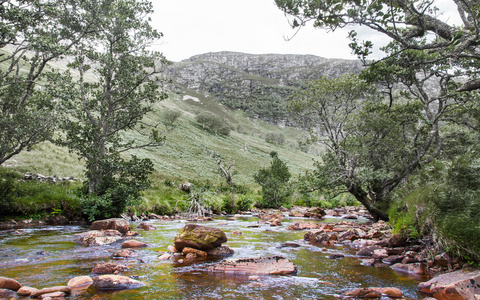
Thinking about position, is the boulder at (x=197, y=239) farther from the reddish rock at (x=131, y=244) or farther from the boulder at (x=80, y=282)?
the boulder at (x=80, y=282)

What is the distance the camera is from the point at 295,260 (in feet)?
28.6

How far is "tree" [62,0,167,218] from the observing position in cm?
1658

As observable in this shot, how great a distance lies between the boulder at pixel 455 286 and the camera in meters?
4.99

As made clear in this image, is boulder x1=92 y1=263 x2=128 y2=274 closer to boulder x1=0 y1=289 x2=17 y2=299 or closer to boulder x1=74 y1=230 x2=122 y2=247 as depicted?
boulder x1=0 y1=289 x2=17 y2=299

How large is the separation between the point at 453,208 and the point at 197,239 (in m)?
7.35

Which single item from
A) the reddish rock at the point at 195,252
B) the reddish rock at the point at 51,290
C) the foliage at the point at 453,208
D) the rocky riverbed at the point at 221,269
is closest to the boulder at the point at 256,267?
the rocky riverbed at the point at 221,269

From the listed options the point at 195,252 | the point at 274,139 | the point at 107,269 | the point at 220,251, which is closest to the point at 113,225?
the point at 195,252

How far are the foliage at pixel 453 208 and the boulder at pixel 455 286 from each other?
1.85ft

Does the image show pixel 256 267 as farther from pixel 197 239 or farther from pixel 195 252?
pixel 197 239

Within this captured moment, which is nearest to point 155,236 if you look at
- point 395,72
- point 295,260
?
point 295,260

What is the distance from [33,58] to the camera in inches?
612

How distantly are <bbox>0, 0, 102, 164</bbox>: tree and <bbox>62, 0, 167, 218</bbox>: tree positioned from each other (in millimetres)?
1071

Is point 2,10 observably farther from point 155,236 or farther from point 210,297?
point 210,297

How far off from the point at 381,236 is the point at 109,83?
58.2ft
